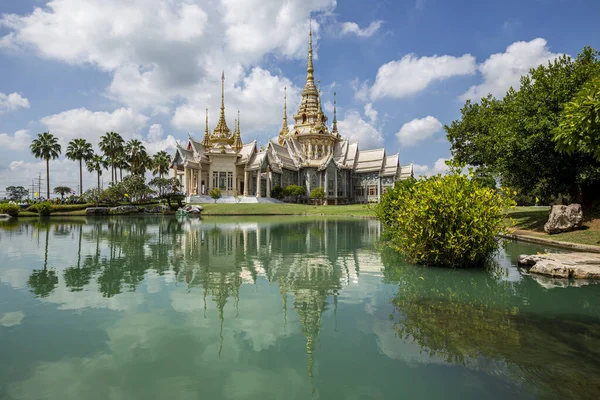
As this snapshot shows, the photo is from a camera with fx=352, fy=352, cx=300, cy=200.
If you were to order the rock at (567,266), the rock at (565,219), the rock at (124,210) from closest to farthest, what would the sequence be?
the rock at (567,266), the rock at (565,219), the rock at (124,210)

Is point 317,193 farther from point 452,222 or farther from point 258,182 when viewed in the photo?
point 452,222

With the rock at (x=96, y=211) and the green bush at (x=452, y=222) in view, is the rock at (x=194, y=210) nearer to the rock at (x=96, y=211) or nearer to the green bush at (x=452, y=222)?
the rock at (x=96, y=211)

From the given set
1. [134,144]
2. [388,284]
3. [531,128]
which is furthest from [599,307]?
[134,144]

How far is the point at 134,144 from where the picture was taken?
2223 inches

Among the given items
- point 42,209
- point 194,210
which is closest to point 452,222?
point 194,210

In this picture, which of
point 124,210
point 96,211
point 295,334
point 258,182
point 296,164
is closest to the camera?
point 295,334

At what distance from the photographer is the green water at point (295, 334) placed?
12.3 feet

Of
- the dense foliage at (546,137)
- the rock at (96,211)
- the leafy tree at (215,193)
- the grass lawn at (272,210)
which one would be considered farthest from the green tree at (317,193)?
the dense foliage at (546,137)

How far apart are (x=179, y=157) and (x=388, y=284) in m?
53.7

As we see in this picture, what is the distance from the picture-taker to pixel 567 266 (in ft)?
28.9

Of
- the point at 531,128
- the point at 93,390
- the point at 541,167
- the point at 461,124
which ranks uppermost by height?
the point at 461,124

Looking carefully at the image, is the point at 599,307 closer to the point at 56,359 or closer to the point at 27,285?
the point at 56,359

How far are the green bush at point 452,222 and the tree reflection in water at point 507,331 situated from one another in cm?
133

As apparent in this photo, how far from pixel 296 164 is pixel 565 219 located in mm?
50969
